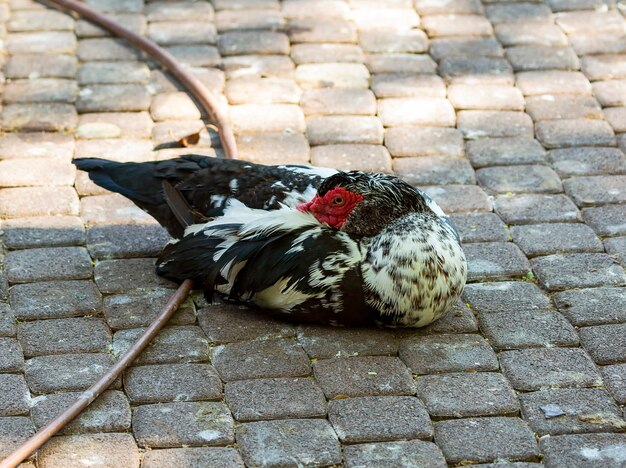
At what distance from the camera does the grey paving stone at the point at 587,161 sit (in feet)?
18.2

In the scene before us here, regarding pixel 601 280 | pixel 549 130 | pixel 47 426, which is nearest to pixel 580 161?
pixel 549 130

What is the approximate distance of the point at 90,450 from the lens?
142 inches

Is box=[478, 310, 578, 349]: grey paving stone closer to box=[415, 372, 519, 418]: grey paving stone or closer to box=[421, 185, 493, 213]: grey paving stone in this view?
box=[415, 372, 519, 418]: grey paving stone

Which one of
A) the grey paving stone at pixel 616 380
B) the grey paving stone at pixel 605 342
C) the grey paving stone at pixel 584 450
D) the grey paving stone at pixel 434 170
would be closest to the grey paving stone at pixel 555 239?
the grey paving stone at pixel 434 170

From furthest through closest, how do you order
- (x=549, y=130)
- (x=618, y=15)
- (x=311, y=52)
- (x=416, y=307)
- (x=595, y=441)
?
(x=618, y=15) < (x=311, y=52) < (x=549, y=130) < (x=416, y=307) < (x=595, y=441)

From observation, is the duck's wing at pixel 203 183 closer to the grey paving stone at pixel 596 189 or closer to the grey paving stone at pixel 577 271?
the grey paving stone at pixel 577 271

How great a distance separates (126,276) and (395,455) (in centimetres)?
163

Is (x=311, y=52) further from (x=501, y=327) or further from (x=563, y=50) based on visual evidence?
(x=501, y=327)

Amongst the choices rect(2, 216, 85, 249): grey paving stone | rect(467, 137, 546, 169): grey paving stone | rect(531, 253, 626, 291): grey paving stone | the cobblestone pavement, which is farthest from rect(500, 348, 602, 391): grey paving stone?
rect(2, 216, 85, 249): grey paving stone

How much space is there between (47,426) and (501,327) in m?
1.76

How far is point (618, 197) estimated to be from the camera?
17.4 ft

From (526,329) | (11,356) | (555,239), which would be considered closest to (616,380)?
(526,329)

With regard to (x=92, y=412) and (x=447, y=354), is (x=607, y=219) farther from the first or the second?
(x=92, y=412)

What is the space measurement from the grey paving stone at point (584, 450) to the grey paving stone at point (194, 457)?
3.27ft
